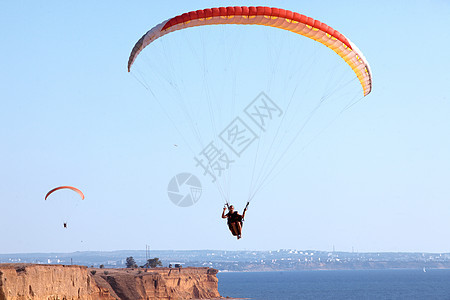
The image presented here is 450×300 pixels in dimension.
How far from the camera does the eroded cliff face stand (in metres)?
48.2

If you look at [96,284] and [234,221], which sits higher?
[234,221]

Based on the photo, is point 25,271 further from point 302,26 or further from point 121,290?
point 121,290

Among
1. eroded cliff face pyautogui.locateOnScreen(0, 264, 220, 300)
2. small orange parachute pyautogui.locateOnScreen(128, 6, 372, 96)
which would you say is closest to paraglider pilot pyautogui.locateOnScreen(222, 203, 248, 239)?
small orange parachute pyautogui.locateOnScreen(128, 6, 372, 96)

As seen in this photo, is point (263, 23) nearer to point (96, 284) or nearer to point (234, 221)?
point (234, 221)

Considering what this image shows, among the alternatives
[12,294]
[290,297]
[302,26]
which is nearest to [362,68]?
[302,26]

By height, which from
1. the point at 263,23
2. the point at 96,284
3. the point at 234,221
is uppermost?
the point at 263,23

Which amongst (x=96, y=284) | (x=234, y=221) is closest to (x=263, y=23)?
(x=234, y=221)

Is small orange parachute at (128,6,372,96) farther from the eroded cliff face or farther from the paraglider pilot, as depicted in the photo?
the eroded cliff face

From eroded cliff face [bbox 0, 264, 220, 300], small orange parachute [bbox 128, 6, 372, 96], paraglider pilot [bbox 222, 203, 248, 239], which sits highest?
small orange parachute [bbox 128, 6, 372, 96]

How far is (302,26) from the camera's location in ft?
94.9

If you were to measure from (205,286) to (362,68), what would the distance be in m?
89.9

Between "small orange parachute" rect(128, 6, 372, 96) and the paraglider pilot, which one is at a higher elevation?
"small orange parachute" rect(128, 6, 372, 96)

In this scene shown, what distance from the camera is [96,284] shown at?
3108 inches

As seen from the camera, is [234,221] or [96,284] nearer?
[234,221]
